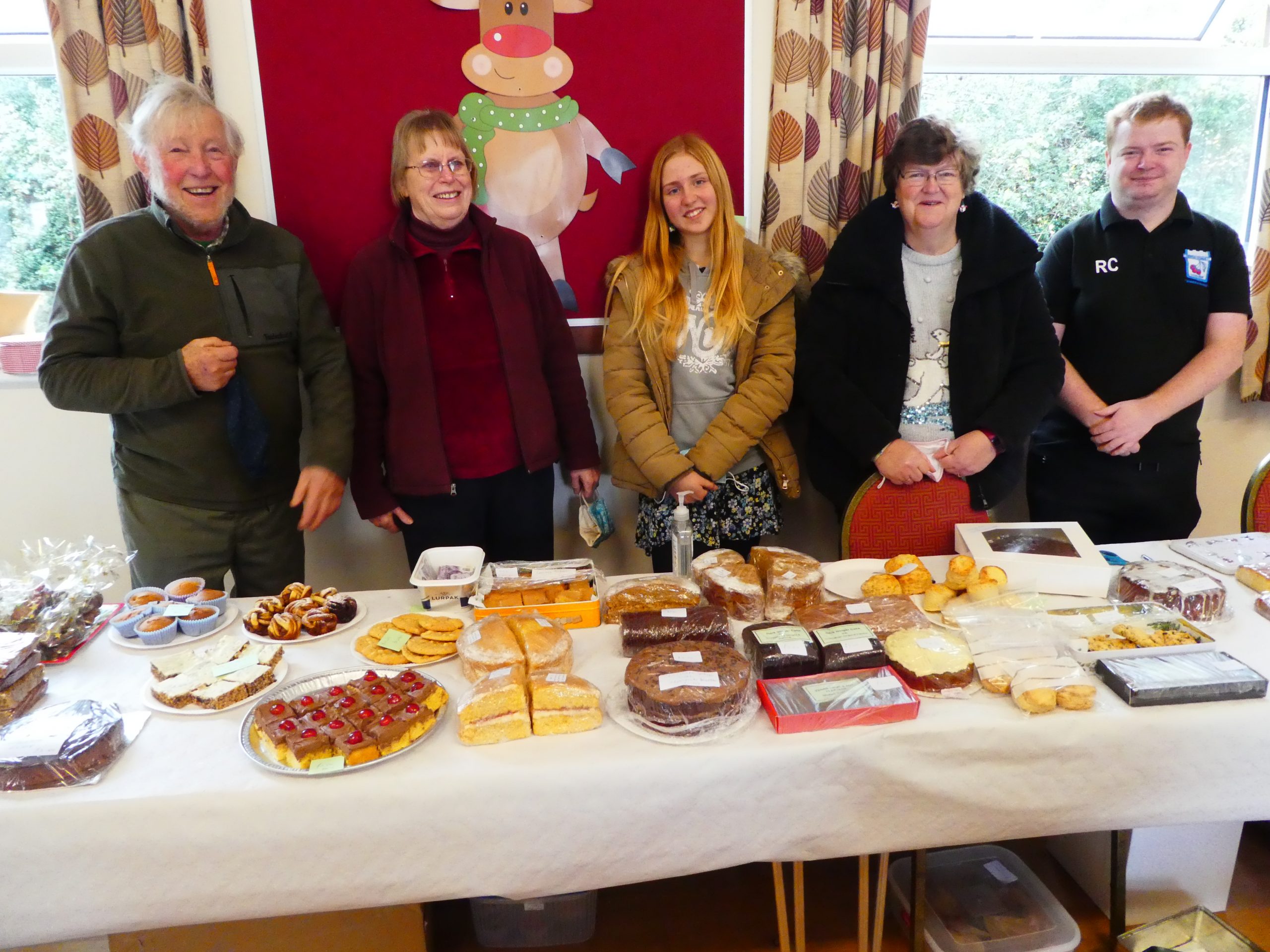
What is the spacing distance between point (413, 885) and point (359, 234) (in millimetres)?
1826

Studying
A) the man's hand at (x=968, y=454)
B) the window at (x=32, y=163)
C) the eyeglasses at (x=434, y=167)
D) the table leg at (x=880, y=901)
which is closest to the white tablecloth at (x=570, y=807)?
the table leg at (x=880, y=901)

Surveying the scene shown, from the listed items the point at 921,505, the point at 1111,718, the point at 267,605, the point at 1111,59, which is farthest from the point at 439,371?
the point at 1111,59

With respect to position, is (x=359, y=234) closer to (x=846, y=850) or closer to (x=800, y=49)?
(x=800, y=49)

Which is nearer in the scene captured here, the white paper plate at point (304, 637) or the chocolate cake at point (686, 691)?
the chocolate cake at point (686, 691)

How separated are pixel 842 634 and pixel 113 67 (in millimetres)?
2346

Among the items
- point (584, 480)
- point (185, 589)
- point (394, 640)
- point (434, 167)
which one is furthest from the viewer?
point (584, 480)

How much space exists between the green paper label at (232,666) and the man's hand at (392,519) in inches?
30.8

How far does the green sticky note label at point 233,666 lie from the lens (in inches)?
54.2

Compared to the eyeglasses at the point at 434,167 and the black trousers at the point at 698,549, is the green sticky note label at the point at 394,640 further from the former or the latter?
the eyeglasses at the point at 434,167

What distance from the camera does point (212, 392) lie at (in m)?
1.99

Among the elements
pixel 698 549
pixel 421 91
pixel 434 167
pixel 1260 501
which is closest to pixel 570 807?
pixel 698 549

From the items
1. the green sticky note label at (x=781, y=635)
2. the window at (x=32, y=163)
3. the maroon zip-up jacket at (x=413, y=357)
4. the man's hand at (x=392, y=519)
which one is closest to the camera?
the green sticky note label at (x=781, y=635)

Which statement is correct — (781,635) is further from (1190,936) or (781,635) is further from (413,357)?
(413,357)

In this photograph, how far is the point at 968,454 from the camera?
2072 millimetres
